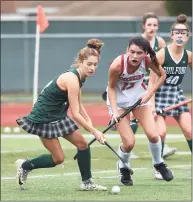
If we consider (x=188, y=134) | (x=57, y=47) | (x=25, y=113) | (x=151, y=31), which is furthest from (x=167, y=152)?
(x=57, y=47)

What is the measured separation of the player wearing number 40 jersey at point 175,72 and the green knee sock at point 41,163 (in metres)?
1.99

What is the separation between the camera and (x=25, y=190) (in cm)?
1030

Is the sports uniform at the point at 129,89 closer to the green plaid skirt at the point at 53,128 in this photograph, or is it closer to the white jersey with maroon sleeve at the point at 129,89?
the white jersey with maroon sleeve at the point at 129,89

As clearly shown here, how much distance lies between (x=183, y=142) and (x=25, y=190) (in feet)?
24.1

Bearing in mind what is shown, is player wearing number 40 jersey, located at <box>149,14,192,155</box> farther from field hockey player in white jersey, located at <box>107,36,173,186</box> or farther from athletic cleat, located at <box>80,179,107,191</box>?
athletic cleat, located at <box>80,179,107,191</box>

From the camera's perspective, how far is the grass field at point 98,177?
9.58m

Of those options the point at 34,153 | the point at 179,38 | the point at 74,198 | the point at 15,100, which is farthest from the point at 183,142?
the point at 15,100

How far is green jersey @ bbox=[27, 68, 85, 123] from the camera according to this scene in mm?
10023

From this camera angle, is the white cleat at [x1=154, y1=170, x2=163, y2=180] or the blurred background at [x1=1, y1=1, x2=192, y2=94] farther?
the blurred background at [x1=1, y1=1, x2=192, y2=94]

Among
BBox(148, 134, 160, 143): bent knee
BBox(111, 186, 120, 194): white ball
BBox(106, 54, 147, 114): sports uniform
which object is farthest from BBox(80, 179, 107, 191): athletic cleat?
BBox(106, 54, 147, 114): sports uniform

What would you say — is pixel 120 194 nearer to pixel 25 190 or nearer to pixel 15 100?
pixel 25 190

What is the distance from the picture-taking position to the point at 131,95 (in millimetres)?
10750

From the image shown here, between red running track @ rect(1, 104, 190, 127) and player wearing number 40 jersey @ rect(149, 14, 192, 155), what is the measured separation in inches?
346

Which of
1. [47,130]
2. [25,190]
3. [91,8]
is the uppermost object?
[91,8]
